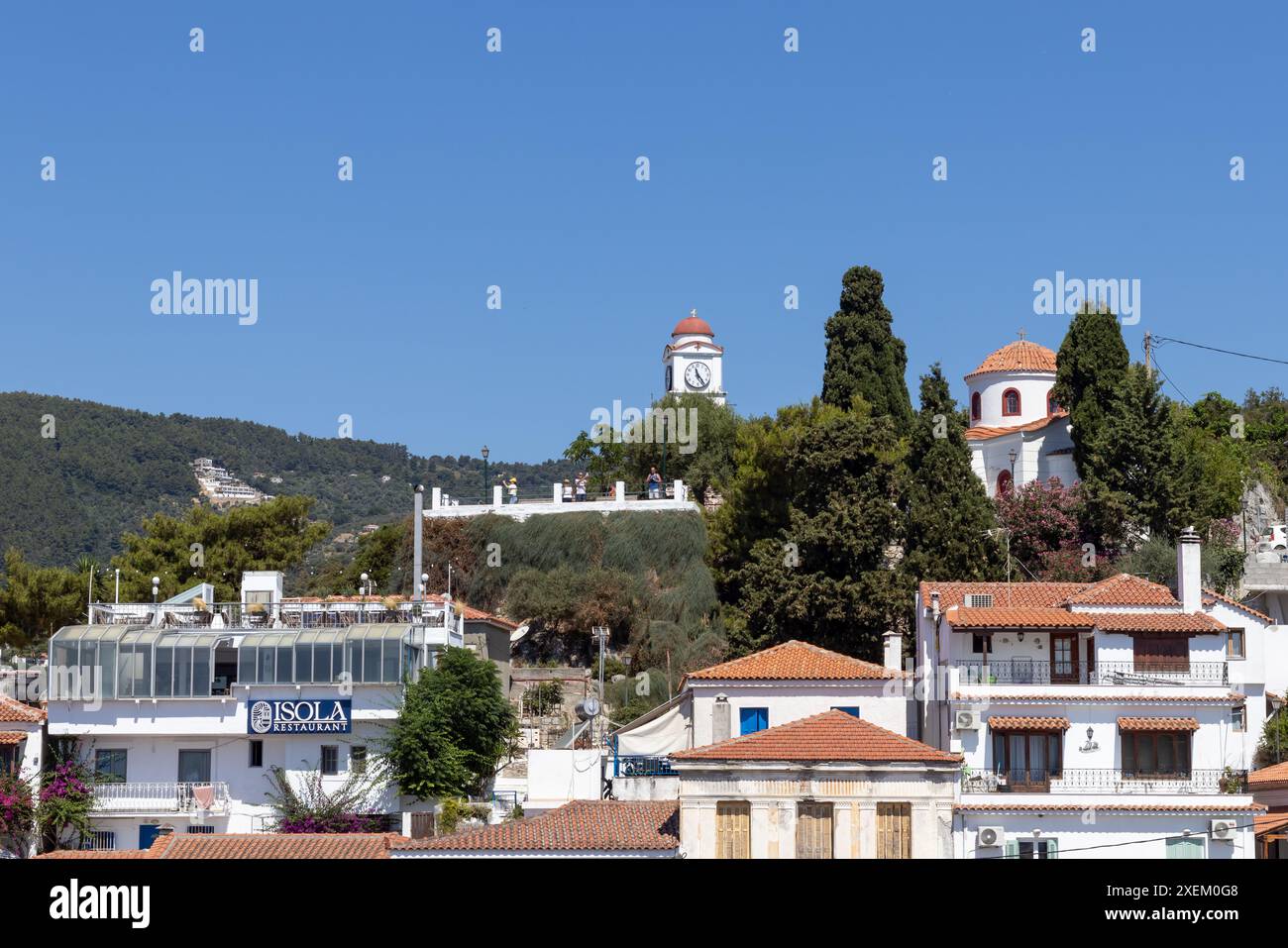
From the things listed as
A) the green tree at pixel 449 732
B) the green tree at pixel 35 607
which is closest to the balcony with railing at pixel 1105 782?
the green tree at pixel 449 732

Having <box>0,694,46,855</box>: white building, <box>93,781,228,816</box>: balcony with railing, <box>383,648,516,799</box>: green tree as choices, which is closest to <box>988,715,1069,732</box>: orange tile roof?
<box>383,648,516,799</box>: green tree

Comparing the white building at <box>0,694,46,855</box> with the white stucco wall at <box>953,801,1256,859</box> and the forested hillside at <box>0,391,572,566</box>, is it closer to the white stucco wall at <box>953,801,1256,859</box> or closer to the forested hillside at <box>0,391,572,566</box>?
the white stucco wall at <box>953,801,1256,859</box>

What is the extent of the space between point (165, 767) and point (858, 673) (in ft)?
61.6

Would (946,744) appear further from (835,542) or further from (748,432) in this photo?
A: (748,432)

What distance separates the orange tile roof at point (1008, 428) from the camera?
78062 millimetres

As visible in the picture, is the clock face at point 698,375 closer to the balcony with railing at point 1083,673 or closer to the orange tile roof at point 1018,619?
the orange tile roof at point 1018,619

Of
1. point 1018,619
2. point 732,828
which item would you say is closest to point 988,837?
point 732,828

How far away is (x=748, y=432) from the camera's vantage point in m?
70.9

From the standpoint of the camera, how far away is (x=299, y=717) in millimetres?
50625

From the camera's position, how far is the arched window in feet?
272

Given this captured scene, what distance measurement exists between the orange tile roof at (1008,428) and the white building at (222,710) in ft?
116

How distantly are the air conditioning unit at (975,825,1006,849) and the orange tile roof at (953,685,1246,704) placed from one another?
462cm

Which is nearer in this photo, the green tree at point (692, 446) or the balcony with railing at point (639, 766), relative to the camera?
the balcony with railing at point (639, 766)

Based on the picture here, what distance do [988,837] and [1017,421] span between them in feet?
149
